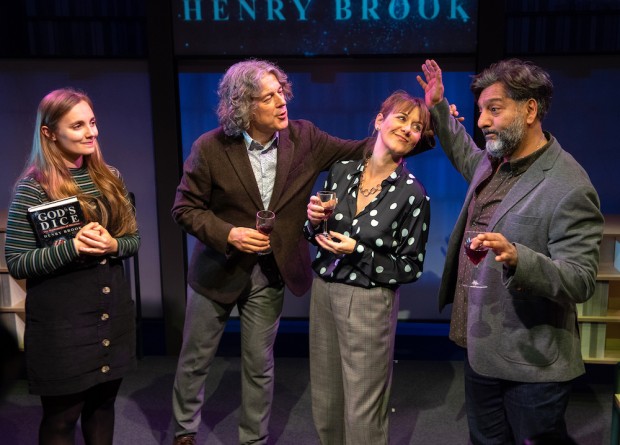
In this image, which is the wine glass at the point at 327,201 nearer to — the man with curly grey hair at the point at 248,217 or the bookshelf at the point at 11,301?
the man with curly grey hair at the point at 248,217

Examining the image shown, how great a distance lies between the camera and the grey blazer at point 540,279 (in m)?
2.23

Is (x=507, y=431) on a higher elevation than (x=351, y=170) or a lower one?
lower

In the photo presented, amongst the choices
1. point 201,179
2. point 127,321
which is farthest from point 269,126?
point 127,321

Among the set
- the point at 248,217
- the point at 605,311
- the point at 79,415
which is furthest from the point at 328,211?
the point at 605,311

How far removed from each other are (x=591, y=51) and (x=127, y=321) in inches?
130

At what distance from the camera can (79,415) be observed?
2773 mm

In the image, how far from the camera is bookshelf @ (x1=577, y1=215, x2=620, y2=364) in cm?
389

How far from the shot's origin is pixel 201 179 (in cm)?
309

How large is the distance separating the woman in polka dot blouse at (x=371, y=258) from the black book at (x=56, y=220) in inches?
35.2

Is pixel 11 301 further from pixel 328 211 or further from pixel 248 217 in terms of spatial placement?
pixel 328 211

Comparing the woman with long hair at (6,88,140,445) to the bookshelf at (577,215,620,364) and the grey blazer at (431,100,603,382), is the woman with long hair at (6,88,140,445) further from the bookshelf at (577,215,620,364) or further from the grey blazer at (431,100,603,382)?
the bookshelf at (577,215,620,364)

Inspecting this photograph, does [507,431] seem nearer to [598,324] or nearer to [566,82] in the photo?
[598,324]

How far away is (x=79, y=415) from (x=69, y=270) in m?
0.62

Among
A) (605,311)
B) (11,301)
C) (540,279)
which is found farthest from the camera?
(11,301)
